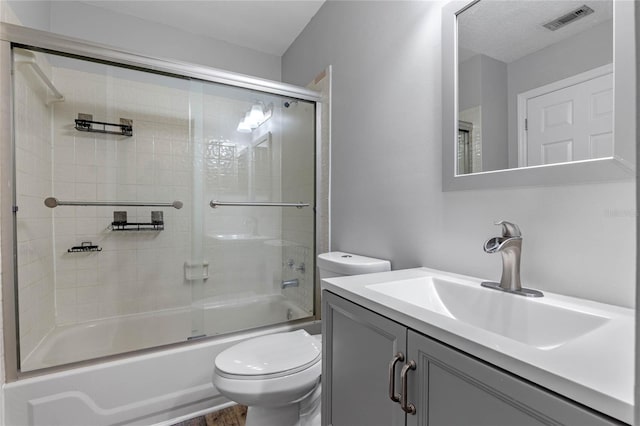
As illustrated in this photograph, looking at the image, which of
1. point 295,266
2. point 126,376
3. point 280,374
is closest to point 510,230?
point 280,374

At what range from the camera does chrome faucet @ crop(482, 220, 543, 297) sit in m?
0.82

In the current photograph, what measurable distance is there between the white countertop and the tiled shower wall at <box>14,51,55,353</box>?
1695 millimetres

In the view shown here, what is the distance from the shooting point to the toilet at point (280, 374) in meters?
1.17

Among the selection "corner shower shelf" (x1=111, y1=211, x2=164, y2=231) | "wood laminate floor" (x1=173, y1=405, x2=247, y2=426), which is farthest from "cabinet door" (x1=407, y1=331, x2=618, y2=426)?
"corner shower shelf" (x1=111, y1=211, x2=164, y2=231)

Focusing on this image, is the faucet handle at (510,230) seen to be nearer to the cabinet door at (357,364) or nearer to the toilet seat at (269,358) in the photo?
the cabinet door at (357,364)

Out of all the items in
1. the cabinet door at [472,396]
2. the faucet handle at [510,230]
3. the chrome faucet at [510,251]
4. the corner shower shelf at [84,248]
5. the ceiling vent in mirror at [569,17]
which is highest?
the ceiling vent in mirror at [569,17]

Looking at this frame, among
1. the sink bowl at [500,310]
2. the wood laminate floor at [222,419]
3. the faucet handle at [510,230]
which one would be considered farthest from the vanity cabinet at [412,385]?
the wood laminate floor at [222,419]

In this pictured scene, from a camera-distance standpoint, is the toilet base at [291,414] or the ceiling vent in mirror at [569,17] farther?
the toilet base at [291,414]

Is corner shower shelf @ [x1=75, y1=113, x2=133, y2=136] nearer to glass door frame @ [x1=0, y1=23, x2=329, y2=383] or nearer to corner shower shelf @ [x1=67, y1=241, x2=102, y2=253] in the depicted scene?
glass door frame @ [x1=0, y1=23, x2=329, y2=383]

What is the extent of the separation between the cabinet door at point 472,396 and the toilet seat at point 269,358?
0.71 metres

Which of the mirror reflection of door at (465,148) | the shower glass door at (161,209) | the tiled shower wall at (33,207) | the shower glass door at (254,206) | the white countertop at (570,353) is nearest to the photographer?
the white countertop at (570,353)

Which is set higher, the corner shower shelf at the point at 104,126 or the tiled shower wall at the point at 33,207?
the corner shower shelf at the point at 104,126

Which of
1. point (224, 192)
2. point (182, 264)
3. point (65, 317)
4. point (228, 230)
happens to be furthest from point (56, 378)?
point (224, 192)

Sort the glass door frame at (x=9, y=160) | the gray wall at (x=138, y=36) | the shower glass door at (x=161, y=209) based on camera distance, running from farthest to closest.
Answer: the gray wall at (x=138, y=36) → the shower glass door at (x=161, y=209) → the glass door frame at (x=9, y=160)
